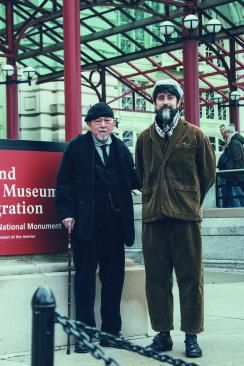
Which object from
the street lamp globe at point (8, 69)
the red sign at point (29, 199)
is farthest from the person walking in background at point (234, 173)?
the street lamp globe at point (8, 69)

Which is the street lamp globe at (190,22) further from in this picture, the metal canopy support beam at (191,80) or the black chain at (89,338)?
the black chain at (89,338)

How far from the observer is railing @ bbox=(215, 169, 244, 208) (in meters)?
15.4

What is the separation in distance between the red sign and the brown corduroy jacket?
857 millimetres

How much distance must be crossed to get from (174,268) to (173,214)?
15.3 inches

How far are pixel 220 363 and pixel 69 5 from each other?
518 inches

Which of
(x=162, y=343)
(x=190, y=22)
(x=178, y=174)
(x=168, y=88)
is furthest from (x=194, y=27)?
(x=162, y=343)

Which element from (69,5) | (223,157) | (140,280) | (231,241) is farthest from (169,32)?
(140,280)

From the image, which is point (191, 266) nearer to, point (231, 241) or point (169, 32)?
point (231, 241)

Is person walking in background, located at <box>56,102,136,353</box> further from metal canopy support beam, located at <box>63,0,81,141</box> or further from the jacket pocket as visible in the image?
metal canopy support beam, located at <box>63,0,81,141</box>

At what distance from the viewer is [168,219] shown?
632 cm

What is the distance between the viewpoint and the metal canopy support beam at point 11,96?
2577cm

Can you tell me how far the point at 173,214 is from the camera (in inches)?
245

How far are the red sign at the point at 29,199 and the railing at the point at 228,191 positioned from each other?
27.9 ft

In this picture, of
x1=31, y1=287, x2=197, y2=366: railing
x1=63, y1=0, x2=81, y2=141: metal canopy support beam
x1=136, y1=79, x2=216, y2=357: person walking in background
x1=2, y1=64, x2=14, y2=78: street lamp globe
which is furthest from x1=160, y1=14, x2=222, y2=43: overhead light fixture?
x1=31, y1=287, x2=197, y2=366: railing
